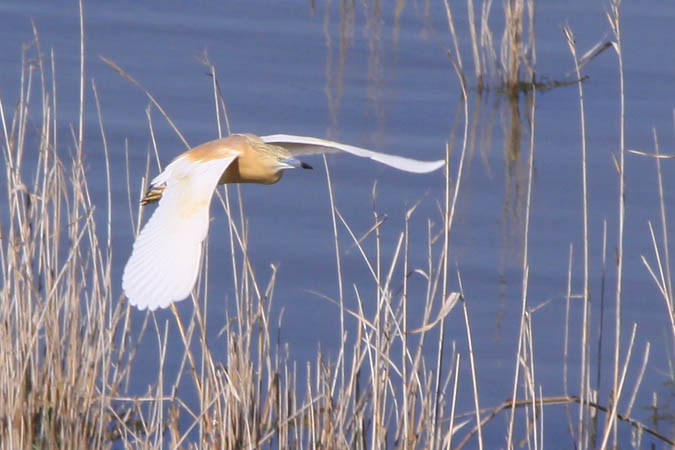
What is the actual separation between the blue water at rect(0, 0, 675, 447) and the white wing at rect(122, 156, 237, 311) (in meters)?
1.08

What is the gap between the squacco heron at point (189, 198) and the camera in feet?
7.09

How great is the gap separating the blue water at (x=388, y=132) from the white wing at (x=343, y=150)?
0.83m

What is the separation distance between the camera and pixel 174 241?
224 cm

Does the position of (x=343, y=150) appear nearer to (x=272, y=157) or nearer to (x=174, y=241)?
(x=272, y=157)

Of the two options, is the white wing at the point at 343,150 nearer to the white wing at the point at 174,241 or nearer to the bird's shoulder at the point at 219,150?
the bird's shoulder at the point at 219,150

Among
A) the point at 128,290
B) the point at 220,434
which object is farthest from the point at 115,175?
the point at 128,290

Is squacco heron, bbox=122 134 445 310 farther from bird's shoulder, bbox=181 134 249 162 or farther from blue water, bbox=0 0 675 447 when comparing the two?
blue water, bbox=0 0 675 447

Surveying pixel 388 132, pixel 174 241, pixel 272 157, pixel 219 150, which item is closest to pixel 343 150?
Answer: pixel 272 157

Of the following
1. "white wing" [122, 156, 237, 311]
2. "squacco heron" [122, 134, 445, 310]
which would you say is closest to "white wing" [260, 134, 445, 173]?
"squacco heron" [122, 134, 445, 310]

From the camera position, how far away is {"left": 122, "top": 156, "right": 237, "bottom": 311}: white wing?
2.14m

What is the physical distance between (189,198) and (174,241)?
12cm

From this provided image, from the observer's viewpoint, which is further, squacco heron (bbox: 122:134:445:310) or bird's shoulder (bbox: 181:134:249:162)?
bird's shoulder (bbox: 181:134:249:162)

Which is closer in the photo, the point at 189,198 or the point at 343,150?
the point at 189,198

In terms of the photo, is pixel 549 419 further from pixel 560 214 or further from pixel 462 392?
pixel 560 214
